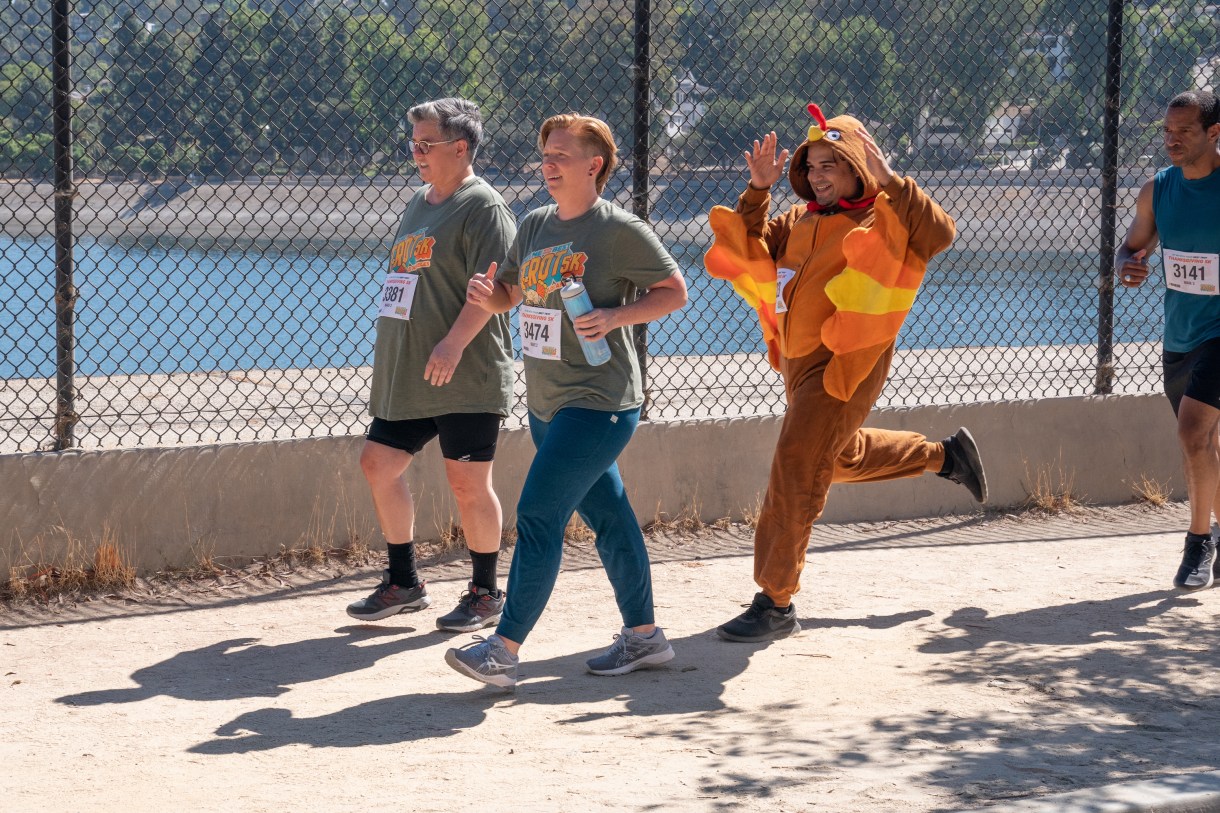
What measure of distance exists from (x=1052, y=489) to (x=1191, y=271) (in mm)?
1905

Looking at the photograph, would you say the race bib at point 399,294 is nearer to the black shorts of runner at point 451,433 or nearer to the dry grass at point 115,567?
the black shorts of runner at point 451,433

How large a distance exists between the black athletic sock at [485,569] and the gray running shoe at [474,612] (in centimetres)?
2

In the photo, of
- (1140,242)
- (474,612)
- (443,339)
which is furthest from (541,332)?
(1140,242)

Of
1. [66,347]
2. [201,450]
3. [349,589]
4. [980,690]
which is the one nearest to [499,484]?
[349,589]

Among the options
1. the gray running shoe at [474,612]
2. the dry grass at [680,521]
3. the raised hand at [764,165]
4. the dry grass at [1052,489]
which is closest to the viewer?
the raised hand at [764,165]

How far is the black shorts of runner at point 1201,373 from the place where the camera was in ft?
18.3

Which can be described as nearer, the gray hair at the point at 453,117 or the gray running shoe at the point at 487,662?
the gray running shoe at the point at 487,662

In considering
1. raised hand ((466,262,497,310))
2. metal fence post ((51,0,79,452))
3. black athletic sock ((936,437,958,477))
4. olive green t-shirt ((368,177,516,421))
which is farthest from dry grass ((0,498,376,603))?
black athletic sock ((936,437,958,477))

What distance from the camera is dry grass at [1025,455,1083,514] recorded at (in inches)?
285

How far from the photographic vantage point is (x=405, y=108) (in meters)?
6.82

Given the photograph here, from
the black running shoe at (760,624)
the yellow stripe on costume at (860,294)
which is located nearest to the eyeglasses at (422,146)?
the yellow stripe on costume at (860,294)

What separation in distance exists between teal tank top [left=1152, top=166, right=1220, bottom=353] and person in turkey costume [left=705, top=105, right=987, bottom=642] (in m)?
1.51

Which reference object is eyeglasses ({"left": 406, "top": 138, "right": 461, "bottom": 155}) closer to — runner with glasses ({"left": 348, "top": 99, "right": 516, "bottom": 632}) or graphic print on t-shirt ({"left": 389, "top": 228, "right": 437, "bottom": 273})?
runner with glasses ({"left": 348, "top": 99, "right": 516, "bottom": 632})

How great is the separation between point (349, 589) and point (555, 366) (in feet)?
5.99
